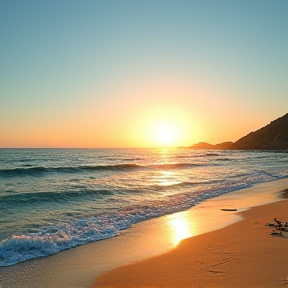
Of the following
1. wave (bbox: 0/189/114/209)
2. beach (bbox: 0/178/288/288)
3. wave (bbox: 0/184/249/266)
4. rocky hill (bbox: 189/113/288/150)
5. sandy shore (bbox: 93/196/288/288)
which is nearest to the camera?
sandy shore (bbox: 93/196/288/288)

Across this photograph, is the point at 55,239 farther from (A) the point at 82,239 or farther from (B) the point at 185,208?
(B) the point at 185,208

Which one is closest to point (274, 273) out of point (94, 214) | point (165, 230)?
point (165, 230)

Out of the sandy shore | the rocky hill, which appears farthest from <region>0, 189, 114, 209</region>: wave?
the rocky hill

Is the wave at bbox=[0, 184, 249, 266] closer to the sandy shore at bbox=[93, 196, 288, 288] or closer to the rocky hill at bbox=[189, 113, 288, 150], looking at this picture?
the sandy shore at bbox=[93, 196, 288, 288]

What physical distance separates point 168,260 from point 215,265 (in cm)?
116

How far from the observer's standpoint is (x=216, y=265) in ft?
22.4

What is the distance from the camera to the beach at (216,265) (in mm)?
5926

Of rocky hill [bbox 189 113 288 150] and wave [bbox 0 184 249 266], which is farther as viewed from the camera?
rocky hill [bbox 189 113 288 150]

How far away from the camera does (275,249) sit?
7.60 m

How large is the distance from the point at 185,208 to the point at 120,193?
5794 millimetres

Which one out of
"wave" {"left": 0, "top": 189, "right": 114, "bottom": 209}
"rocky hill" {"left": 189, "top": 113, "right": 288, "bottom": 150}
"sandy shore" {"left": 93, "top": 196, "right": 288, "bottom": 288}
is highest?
"rocky hill" {"left": 189, "top": 113, "right": 288, "bottom": 150}

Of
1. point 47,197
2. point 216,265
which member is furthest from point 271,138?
point 216,265

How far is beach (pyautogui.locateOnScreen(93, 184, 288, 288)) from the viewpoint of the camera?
5.93 m

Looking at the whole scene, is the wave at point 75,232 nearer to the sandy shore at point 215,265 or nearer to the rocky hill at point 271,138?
the sandy shore at point 215,265
